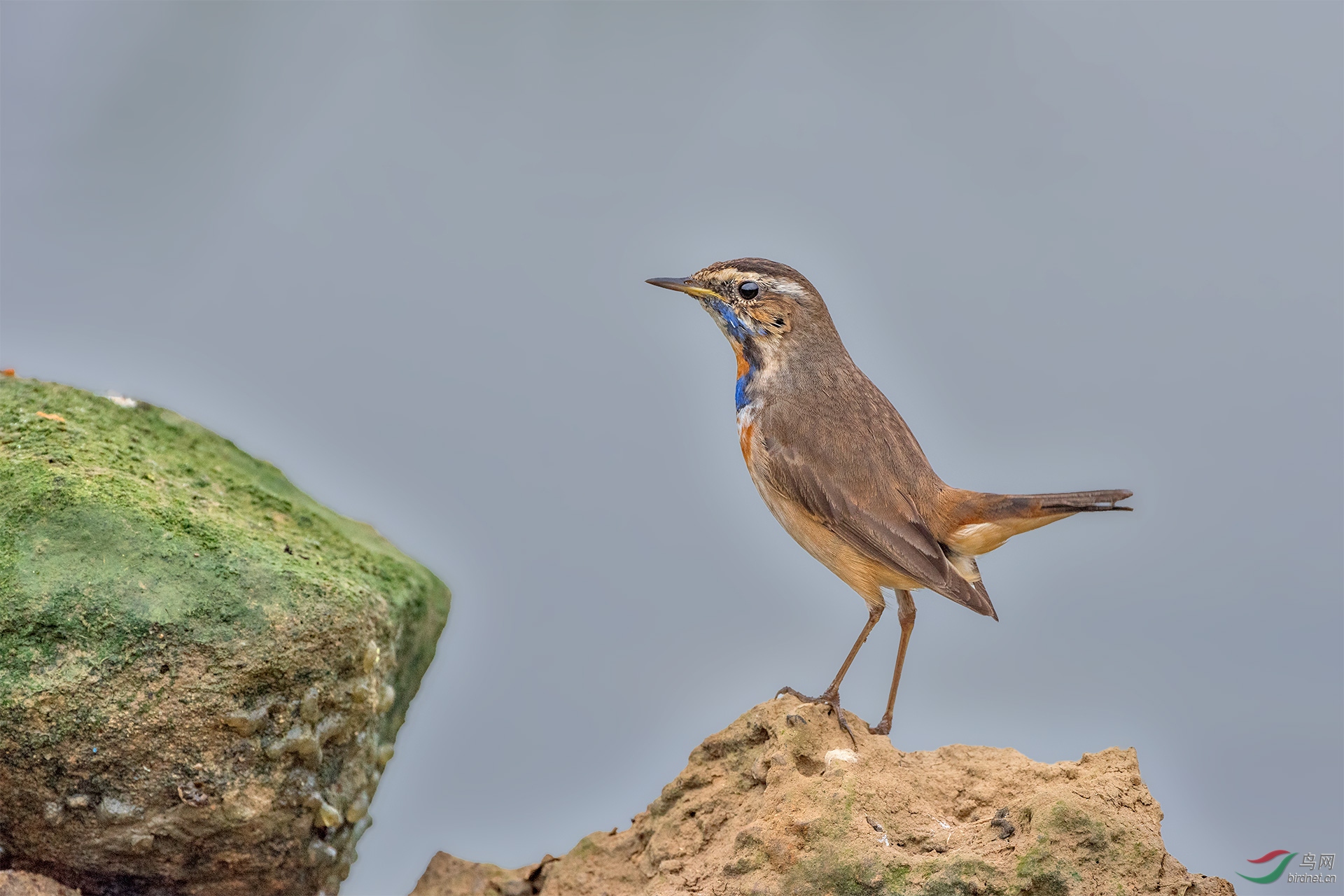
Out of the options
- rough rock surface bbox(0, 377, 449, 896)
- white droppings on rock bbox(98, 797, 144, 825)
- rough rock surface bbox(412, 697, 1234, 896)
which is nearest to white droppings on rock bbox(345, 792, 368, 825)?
rough rock surface bbox(0, 377, 449, 896)

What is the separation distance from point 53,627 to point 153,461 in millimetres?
1261

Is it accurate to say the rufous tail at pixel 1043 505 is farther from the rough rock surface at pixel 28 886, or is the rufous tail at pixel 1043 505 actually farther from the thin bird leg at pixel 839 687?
the rough rock surface at pixel 28 886

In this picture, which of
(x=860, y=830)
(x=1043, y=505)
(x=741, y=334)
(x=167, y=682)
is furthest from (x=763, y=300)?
(x=167, y=682)

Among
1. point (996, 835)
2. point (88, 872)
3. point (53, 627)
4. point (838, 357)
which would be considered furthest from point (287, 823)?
point (838, 357)

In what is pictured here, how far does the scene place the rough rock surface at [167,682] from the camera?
5309mm

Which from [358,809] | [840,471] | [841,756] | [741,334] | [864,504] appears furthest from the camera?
[741,334]

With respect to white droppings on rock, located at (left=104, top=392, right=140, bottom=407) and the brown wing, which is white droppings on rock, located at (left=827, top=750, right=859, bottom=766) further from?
white droppings on rock, located at (left=104, top=392, right=140, bottom=407)

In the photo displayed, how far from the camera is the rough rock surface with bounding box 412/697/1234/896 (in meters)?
5.09

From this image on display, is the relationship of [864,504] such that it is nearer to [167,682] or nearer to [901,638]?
[901,638]

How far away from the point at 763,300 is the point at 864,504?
4.06 ft

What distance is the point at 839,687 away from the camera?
6.34m

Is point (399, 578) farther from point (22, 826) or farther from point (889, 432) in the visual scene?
point (889, 432)

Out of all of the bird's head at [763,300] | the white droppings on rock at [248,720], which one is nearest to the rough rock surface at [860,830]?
the white droppings on rock at [248,720]

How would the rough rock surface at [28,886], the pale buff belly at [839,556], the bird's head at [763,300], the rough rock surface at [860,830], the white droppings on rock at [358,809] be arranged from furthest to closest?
1. the bird's head at [763,300]
2. the pale buff belly at [839,556]
3. the white droppings on rock at [358,809]
4. the rough rock surface at [28,886]
5. the rough rock surface at [860,830]
